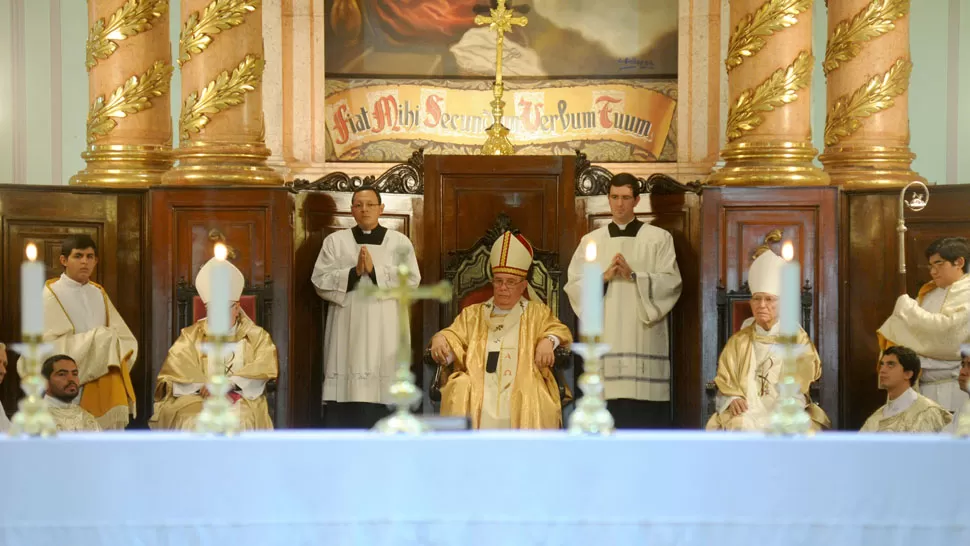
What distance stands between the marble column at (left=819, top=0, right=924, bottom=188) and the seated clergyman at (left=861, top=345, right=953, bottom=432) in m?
2.53

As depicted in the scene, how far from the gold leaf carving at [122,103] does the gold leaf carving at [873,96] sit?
187 inches

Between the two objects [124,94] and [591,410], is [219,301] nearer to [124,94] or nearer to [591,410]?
[591,410]

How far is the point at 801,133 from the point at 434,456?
576 cm

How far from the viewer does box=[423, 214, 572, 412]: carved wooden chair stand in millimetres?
9352

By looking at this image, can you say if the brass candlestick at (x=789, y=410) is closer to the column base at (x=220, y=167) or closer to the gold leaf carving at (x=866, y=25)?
the column base at (x=220, y=167)

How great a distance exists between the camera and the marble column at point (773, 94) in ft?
30.6

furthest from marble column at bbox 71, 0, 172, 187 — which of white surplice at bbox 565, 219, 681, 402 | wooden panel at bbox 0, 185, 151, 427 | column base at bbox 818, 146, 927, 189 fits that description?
column base at bbox 818, 146, 927, 189

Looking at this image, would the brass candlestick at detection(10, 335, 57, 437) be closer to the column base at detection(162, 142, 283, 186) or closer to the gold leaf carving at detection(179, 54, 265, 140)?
the column base at detection(162, 142, 283, 186)

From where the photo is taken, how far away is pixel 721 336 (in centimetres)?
877

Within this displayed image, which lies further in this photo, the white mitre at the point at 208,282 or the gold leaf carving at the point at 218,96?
the gold leaf carving at the point at 218,96

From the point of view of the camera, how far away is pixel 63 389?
782 cm

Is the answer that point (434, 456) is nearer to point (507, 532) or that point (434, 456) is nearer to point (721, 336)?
point (507, 532)

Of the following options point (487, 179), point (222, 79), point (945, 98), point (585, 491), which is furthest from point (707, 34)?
point (585, 491)

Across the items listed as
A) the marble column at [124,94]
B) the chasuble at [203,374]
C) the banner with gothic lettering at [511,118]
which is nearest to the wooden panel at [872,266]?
the banner with gothic lettering at [511,118]
